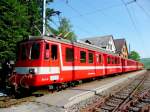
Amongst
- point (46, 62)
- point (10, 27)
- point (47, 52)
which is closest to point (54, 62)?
point (46, 62)

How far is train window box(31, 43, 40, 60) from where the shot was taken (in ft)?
45.4

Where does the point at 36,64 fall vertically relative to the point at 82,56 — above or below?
below

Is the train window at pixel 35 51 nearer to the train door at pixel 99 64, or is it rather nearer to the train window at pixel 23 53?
the train window at pixel 23 53

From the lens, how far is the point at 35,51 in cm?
1398

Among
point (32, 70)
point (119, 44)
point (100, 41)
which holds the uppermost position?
point (119, 44)

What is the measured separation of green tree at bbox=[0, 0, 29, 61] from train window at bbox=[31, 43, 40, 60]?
31.1ft

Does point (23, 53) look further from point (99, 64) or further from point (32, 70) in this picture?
point (99, 64)

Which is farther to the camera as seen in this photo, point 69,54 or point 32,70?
point 69,54

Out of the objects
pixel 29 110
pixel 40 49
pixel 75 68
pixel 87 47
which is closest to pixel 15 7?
pixel 87 47

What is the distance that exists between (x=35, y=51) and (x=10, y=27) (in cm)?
1109

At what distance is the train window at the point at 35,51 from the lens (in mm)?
13848

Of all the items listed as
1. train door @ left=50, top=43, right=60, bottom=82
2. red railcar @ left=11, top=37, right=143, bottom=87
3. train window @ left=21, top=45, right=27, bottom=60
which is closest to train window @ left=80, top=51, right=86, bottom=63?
red railcar @ left=11, top=37, right=143, bottom=87

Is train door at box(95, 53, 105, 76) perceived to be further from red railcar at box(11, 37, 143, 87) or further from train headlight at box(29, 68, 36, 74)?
train headlight at box(29, 68, 36, 74)

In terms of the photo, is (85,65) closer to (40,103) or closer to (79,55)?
(79,55)
